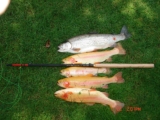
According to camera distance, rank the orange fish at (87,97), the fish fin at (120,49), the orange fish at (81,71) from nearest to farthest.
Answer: the orange fish at (87,97) → the orange fish at (81,71) → the fish fin at (120,49)

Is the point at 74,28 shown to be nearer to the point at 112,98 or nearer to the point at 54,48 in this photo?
the point at 54,48

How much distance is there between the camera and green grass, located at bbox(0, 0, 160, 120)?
3.65 metres

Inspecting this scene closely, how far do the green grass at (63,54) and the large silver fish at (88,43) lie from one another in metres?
0.12

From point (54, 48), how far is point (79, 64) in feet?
1.48

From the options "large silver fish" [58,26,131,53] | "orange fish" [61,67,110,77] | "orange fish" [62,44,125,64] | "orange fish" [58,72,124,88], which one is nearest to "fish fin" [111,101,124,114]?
"orange fish" [58,72,124,88]

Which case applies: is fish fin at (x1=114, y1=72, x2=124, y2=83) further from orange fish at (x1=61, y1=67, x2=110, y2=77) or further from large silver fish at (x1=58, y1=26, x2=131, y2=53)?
large silver fish at (x1=58, y1=26, x2=131, y2=53)

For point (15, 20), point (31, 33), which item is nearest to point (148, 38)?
point (31, 33)

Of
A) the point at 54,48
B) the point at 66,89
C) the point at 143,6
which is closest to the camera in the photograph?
the point at 66,89

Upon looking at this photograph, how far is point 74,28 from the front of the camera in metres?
3.95

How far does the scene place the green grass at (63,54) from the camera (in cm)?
365

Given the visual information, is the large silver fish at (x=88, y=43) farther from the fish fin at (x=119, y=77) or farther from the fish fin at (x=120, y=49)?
the fish fin at (x=119, y=77)

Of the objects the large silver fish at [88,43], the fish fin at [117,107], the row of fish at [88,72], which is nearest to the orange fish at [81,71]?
the row of fish at [88,72]

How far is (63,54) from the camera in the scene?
383 centimetres

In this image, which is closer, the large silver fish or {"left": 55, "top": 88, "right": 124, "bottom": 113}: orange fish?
{"left": 55, "top": 88, "right": 124, "bottom": 113}: orange fish
